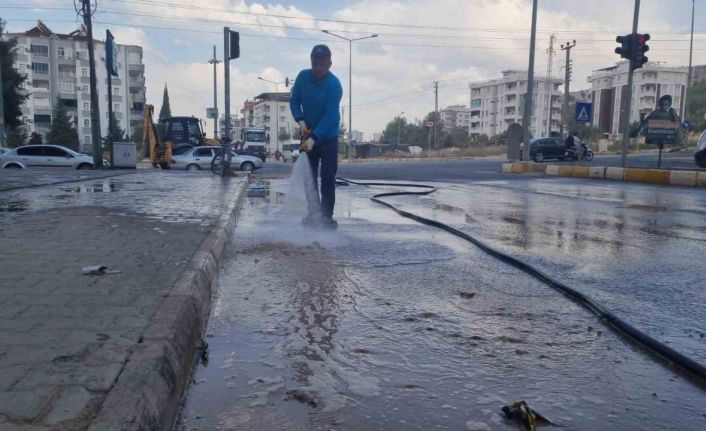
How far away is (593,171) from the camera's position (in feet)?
63.8

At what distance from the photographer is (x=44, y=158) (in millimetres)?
24922

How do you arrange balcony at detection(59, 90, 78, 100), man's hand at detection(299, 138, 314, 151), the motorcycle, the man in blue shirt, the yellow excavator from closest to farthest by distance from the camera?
man's hand at detection(299, 138, 314, 151)
the man in blue shirt
the yellow excavator
the motorcycle
balcony at detection(59, 90, 78, 100)

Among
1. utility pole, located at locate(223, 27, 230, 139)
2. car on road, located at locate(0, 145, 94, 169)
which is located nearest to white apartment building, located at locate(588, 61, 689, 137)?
car on road, located at locate(0, 145, 94, 169)

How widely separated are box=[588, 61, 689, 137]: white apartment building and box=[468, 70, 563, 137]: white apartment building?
28.1 ft

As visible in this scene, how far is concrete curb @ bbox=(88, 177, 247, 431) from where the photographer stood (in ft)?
6.24

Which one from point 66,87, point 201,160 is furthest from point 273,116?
point 201,160

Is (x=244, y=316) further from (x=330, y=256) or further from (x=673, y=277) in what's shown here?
(x=673, y=277)

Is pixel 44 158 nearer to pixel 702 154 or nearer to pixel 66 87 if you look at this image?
pixel 702 154

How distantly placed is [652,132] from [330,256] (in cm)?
1730

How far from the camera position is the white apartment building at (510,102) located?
11550cm

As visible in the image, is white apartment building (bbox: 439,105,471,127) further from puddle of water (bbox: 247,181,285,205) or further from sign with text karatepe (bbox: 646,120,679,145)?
puddle of water (bbox: 247,181,285,205)

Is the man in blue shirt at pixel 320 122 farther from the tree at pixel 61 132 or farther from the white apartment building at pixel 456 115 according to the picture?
the white apartment building at pixel 456 115

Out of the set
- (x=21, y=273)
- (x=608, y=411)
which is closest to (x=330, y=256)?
(x=21, y=273)

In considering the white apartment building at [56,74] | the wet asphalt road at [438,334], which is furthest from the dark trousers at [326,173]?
the white apartment building at [56,74]
